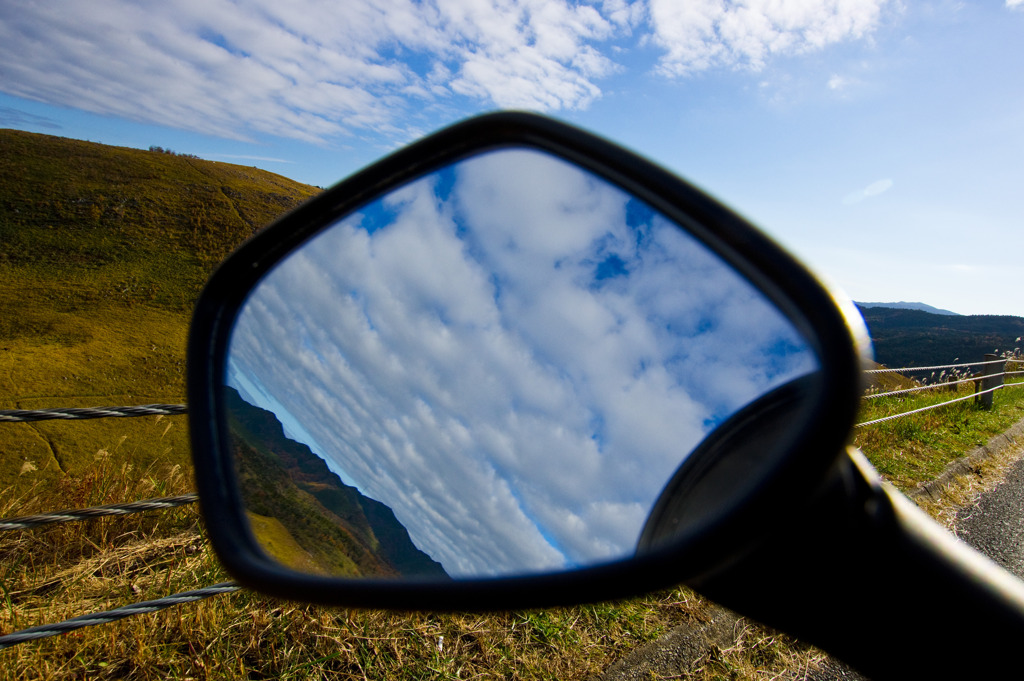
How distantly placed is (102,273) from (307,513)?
96.8 ft

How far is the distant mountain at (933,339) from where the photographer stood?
906 inches

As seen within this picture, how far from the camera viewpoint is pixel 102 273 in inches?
947

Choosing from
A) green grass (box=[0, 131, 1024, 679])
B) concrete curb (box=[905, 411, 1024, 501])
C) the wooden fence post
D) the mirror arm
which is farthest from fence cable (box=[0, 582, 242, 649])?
the wooden fence post

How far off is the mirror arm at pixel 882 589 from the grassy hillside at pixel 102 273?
275 inches

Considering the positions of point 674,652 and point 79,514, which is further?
point 674,652

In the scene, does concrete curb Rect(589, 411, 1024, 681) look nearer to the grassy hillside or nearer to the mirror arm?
the mirror arm

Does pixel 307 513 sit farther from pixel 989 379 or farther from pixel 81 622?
pixel 989 379

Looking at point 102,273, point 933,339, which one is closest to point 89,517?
point 102,273

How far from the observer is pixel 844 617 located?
24.3 inches

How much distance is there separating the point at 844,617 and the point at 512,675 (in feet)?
6.43

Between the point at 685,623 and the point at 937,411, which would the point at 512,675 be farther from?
the point at 937,411

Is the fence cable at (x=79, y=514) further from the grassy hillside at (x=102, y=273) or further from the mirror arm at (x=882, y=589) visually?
the grassy hillside at (x=102, y=273)

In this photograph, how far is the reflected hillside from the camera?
96 centimetres

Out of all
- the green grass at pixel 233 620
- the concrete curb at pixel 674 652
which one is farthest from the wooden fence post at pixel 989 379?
the concrete curb at pixel 674 652
